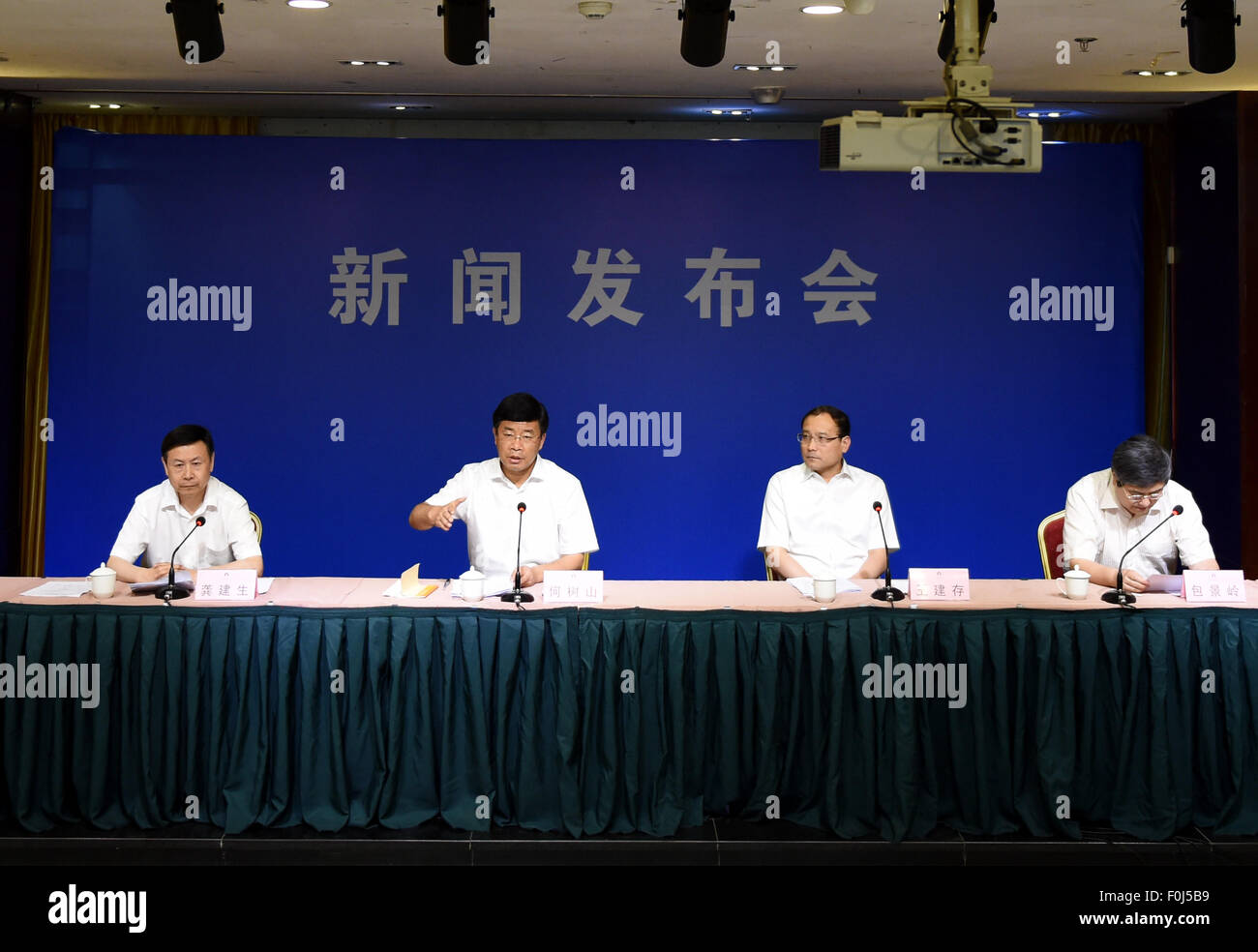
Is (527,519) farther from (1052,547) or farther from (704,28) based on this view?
(1052,547)

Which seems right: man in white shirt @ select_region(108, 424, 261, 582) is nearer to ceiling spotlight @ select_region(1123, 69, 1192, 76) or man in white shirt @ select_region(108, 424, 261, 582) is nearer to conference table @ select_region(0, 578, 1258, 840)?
conference table @ select_region(0, 578, 1258, 840)

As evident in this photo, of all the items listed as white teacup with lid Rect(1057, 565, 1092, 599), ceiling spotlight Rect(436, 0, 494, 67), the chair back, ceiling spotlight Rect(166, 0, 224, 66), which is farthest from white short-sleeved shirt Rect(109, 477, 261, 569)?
the chair back

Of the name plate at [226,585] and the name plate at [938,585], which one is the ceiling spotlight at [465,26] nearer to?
the name plate at [226,585]

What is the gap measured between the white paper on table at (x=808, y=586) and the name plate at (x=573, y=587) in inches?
22.1

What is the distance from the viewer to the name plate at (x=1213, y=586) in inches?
124

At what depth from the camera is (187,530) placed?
3.78 metres

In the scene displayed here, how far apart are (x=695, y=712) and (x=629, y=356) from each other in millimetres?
2729

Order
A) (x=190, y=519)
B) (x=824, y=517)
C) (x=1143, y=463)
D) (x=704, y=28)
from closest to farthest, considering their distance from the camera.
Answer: (x=1143, y=463)
(x=704, y=28)
(x=190, y=519)
(x=824, y=517)

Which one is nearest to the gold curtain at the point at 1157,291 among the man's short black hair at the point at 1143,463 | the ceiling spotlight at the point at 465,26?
the man's short black hair at the point at 1143,463

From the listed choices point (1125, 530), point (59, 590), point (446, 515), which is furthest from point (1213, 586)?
point (59, 590)

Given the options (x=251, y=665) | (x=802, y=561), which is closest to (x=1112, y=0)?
(x=802, y=561)

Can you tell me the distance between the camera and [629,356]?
5508mm

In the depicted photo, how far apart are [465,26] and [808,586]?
1840 millimetres

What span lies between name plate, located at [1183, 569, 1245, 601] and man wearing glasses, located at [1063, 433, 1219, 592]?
42cm
